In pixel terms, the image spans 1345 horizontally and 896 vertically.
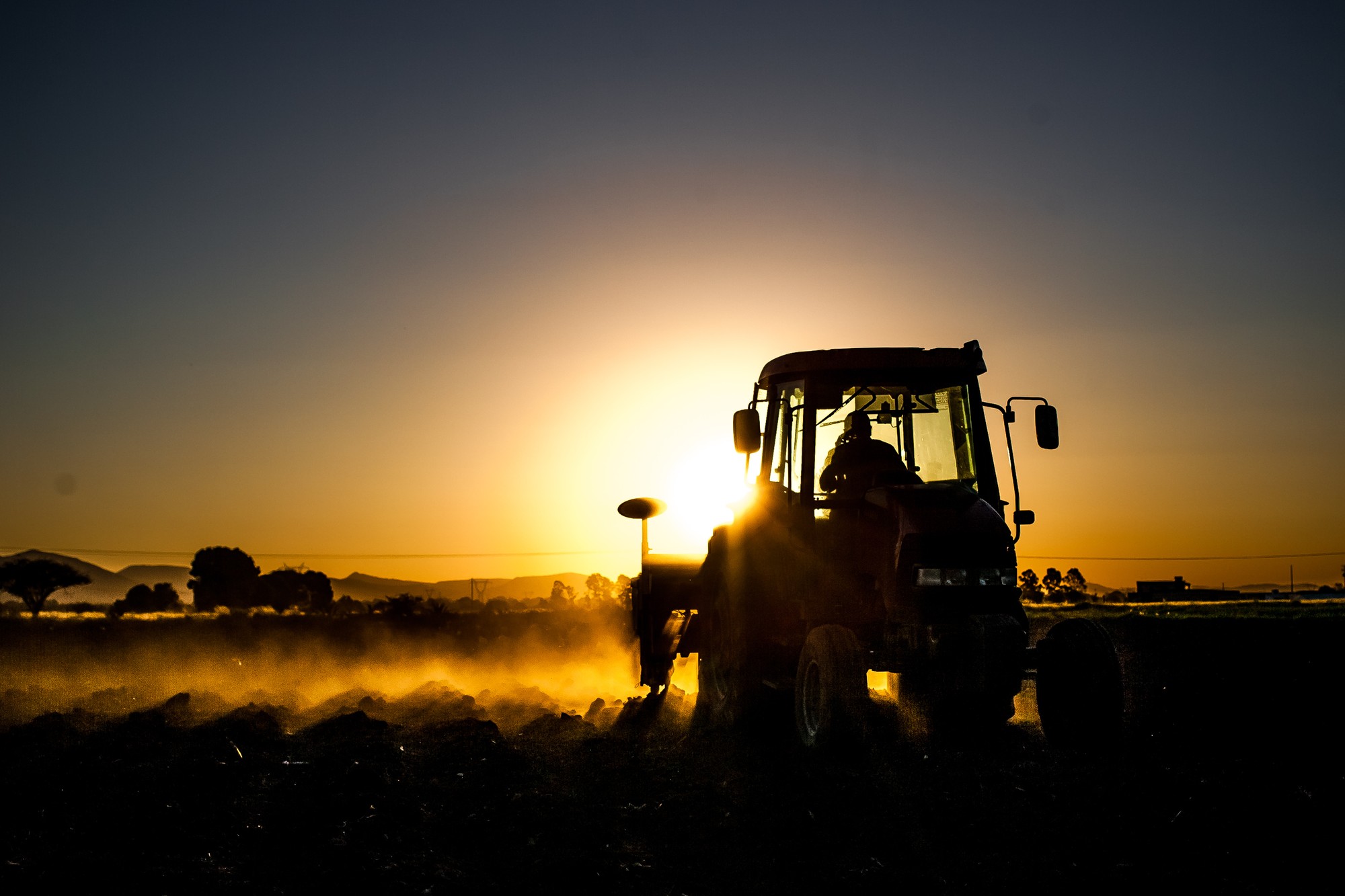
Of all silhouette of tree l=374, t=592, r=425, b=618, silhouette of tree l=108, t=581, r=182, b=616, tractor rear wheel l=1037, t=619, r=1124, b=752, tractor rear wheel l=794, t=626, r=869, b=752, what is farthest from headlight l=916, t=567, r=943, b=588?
A: silhouette of tree l=108, t=581, r=182, b=616

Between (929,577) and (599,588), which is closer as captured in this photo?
(929,577)

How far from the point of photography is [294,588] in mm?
100688

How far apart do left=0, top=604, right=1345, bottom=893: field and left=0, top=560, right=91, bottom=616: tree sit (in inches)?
3417

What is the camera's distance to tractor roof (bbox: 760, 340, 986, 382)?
9406 millimetres

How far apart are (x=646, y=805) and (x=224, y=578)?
97.2m

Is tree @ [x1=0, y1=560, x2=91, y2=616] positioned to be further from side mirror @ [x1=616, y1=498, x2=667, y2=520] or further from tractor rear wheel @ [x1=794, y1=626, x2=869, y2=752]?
tractor rear wheel @ [x1=794, y1=626, x2=869, y2=752]

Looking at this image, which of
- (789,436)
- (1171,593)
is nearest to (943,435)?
(789,436)

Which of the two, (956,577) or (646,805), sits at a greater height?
(956,577)

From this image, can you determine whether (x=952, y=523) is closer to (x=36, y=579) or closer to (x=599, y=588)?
(x=599, y=588)

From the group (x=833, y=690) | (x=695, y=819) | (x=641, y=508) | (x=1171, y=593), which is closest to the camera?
(x=695, y=819)

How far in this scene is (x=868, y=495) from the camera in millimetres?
9008

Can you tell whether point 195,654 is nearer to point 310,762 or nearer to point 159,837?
point 310,762

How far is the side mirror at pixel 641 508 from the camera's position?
15.1 metres

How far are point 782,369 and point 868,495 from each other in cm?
145
